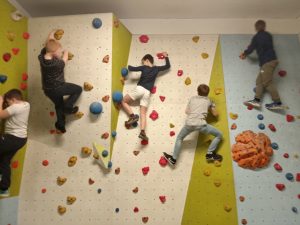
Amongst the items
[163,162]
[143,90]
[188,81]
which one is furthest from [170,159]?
[188,81]

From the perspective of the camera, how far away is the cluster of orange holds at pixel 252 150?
9.25 ft

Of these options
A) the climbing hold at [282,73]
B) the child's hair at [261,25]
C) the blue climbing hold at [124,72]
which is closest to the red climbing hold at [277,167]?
the climbing hold at [282,73]

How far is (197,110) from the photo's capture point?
2.78m

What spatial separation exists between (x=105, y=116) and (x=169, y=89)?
2.85 ft

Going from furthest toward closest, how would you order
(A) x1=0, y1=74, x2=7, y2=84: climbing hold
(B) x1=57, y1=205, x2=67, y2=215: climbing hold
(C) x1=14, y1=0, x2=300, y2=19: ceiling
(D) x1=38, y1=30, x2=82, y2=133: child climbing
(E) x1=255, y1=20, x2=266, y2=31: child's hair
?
1. (E) x1=255, y1=20, x2=266, y2=31: child's hair
2. (C) x1=14, y1=0, x2=300, y2=19: ceiling
3. (B) x1=57, y1=205, x2=67, y2=215: climbing hold
4. (D) x1=38, y1=30, x2=82, y2=133: child climbing
5. (A) x1=0, y1=74, x2=7, y2=84: climbing hold

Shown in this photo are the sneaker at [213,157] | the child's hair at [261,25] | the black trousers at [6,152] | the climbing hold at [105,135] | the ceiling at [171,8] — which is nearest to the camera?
the black trousers at [6,152]

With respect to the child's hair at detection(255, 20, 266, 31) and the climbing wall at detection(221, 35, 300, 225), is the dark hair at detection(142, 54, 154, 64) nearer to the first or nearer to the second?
the climbing wall at detection(221, 35, 300, 225)

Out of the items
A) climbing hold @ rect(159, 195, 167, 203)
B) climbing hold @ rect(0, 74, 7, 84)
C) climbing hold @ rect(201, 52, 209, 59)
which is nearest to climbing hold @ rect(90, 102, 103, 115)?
climbing hold @ rect(0, 74, 7, 84)

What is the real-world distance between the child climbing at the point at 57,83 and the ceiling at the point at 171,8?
521mm

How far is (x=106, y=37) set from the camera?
2.81m

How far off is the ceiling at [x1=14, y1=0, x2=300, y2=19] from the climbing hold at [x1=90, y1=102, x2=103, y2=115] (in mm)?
1238

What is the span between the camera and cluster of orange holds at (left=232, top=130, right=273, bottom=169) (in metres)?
2.82

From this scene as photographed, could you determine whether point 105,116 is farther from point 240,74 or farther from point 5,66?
point 240,74

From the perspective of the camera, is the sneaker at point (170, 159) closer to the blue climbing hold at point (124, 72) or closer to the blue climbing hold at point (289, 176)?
the blue climbing hold at point (124, 72)
